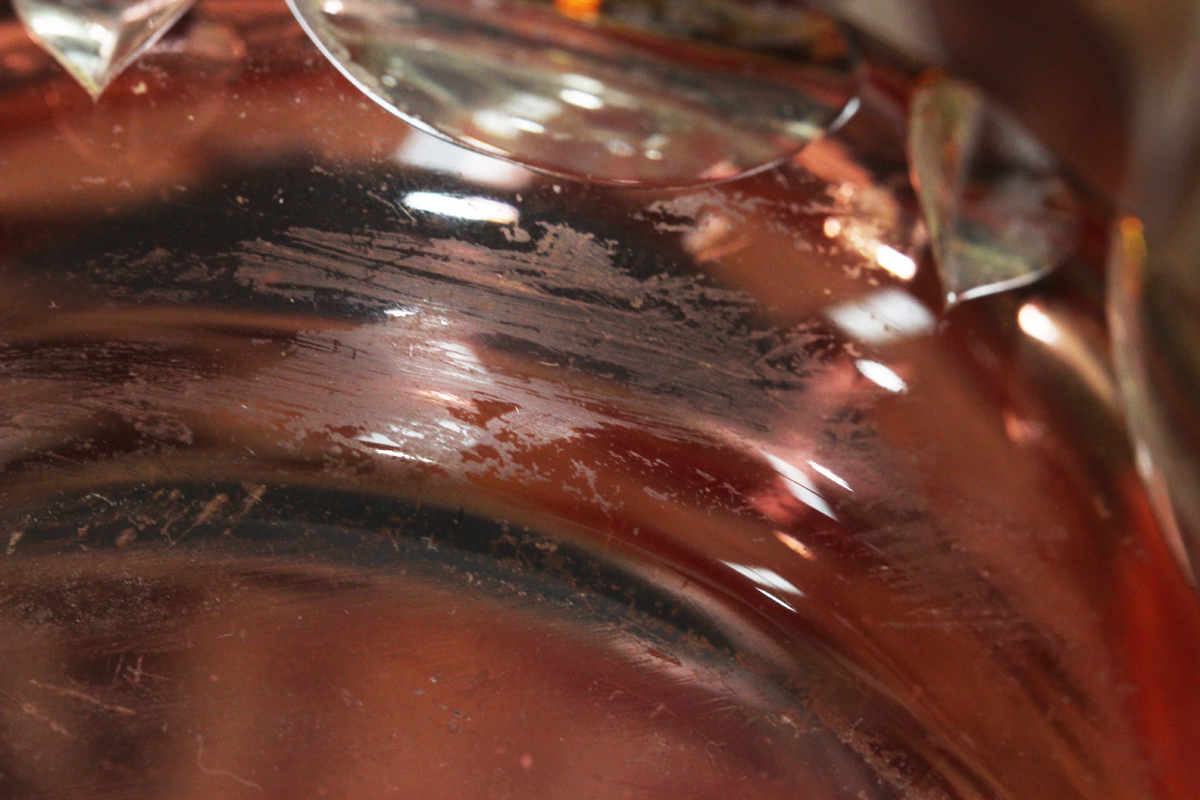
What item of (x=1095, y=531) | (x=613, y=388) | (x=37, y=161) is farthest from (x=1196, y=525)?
(x=37, y=161)

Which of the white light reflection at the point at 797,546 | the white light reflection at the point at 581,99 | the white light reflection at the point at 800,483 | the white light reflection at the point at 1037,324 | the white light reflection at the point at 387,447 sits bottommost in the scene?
the white light reflection at the point at 387,447

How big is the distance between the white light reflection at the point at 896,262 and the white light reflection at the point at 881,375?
23 mm

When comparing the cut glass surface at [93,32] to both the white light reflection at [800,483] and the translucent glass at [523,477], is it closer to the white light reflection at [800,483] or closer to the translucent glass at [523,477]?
the translucent glass at [523,477]

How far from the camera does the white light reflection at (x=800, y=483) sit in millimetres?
210

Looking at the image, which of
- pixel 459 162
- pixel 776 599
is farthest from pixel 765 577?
pixel 459 162

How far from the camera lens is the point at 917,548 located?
0.68 feet

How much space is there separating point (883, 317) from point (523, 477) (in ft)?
0.28

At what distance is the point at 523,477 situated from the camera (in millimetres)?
209

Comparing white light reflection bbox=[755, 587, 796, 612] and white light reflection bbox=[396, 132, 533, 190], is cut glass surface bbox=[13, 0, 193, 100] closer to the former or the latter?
white light reflection bbox=[396, 132, 533, 190]

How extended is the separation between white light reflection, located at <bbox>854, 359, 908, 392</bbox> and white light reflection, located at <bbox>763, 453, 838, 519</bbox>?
0.03 m

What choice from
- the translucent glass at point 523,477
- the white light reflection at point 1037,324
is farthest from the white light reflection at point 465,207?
the white light reflection at point 1037,324

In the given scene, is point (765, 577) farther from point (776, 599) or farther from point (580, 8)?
point (580, 8)

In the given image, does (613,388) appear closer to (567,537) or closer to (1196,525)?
(567,537)

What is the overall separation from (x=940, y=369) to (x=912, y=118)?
0.07 meters
